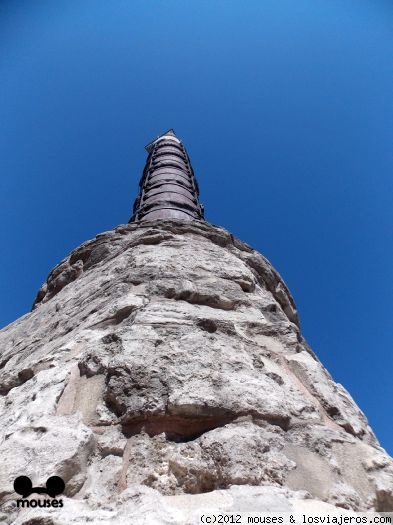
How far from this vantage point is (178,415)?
1.50 meters

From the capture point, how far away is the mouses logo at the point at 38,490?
1.20m

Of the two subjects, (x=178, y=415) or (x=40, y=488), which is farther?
(x=178, y=415)

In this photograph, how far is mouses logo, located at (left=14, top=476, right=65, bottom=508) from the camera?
120cm

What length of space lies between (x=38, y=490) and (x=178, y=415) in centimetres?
46

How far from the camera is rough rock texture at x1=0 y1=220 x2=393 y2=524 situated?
1275 mm

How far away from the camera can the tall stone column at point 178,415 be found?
127cm

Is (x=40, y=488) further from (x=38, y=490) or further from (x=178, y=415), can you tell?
(x=178, y=415)

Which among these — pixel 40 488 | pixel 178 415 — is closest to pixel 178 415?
pixel 178 415

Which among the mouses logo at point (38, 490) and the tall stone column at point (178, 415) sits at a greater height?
the tall stone column at point (178, 415)

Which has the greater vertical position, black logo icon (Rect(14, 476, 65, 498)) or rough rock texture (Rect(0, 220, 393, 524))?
rough rock texture (Rect(0, 220, 393, 524))

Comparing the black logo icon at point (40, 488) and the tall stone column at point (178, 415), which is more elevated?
the tall stone column at point (178, 415)

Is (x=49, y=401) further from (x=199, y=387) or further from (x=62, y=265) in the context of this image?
(x=62, y=265)

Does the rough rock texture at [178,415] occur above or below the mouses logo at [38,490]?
above

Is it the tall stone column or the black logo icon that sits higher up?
the tall stone column
